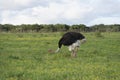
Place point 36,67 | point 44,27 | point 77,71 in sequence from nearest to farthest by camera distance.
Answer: point 77,71 → point 36,67 → point 44,27

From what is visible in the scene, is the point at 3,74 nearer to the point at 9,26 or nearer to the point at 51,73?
the point at 51,73

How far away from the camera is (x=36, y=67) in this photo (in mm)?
14078

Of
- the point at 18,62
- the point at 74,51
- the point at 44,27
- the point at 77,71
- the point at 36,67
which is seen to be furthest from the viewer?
the point at 44,27

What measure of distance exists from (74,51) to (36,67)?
5.45 metres

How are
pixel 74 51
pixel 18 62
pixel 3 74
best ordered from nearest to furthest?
pixel 3 74, pixel 18 62, pixel 74 51

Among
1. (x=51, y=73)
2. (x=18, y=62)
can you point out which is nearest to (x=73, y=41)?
(x=18, y=62)

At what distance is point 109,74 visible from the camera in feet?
39.7

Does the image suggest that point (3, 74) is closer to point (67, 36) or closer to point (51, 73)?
point (51, 73)

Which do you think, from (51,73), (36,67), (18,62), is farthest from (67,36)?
(51,73)

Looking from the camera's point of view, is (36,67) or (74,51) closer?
(36,67)

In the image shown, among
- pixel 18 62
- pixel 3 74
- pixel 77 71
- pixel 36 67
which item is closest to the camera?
pixel 3 74

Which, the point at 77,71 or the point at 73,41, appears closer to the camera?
the point at 77,71

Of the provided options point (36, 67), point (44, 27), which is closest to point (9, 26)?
point (44, 27)

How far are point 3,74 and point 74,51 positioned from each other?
7.76m
